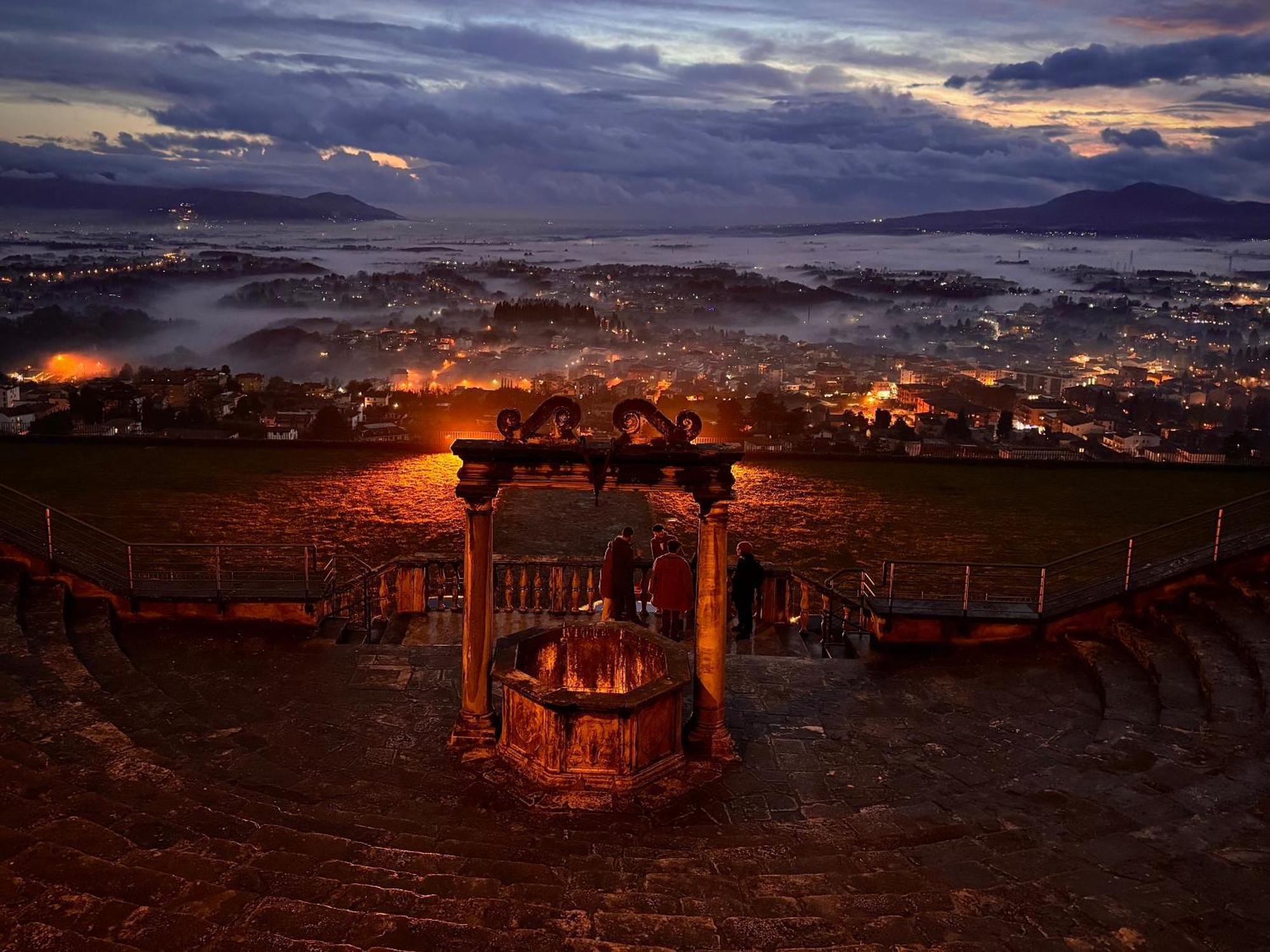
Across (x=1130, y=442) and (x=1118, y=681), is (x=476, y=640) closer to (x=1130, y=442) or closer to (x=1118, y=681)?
(x=1118, y=681)

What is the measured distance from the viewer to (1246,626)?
10562mm

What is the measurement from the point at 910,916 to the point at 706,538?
12.5 ft

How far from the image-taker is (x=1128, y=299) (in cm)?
6869

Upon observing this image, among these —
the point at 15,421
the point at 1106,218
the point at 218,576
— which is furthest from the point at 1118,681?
the point at 1106,218

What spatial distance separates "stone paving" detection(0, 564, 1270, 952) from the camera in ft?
17.3

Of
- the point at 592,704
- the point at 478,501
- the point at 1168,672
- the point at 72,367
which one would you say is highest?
the point at 478,501

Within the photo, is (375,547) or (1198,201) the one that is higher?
(1198,201)

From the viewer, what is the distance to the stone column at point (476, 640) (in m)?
8.56

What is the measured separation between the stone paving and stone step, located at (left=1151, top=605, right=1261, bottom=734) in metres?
0.31

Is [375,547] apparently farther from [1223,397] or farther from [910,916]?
[1223,397]

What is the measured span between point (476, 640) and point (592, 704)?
1.50 m

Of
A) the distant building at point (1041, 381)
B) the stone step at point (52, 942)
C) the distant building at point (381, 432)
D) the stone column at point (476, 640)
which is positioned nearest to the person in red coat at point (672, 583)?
the stone column at point (476, 640)

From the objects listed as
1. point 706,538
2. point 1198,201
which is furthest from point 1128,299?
point 706,538

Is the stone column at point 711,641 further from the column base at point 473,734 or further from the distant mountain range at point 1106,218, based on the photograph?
the distant mountain range at point 1106,218
